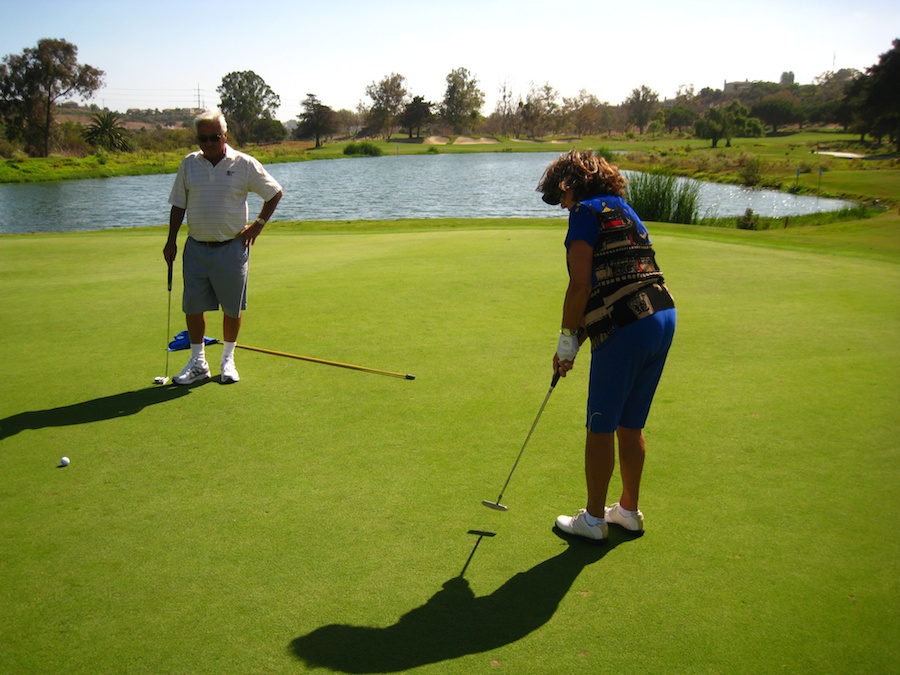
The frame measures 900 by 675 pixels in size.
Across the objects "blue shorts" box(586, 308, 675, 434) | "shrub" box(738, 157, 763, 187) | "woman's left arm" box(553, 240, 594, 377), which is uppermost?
"shrub" box(738, 157, 763, 187)

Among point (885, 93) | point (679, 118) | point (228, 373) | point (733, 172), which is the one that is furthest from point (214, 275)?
point (679, 118)

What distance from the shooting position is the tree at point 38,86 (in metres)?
68.9

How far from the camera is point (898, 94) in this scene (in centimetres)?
6300

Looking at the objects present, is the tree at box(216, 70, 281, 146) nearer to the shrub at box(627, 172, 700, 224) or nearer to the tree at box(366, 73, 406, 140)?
the tree at box(366, 73, 406, 140)

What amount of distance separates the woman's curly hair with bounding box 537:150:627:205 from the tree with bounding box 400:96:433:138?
473 ft

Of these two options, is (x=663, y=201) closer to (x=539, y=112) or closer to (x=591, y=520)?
(x=591, y=520)

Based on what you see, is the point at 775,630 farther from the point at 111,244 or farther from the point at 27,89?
the point at 27,89

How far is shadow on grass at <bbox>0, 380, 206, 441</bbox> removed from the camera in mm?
4914

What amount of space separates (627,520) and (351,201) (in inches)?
1579

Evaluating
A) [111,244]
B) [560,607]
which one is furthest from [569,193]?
[111,244]

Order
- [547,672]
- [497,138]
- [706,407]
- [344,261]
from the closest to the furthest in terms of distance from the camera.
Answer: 1. [547,672]
2. [706,407]
3. [344,261]
4. [497,138]

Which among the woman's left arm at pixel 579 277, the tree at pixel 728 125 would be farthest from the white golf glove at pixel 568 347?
the tree at pixel 728 125

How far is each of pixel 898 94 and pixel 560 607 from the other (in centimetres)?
7532

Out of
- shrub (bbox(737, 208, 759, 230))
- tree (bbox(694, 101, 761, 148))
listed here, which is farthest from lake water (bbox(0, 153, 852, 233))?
tree (bbox(694, 101, 761, 148))
